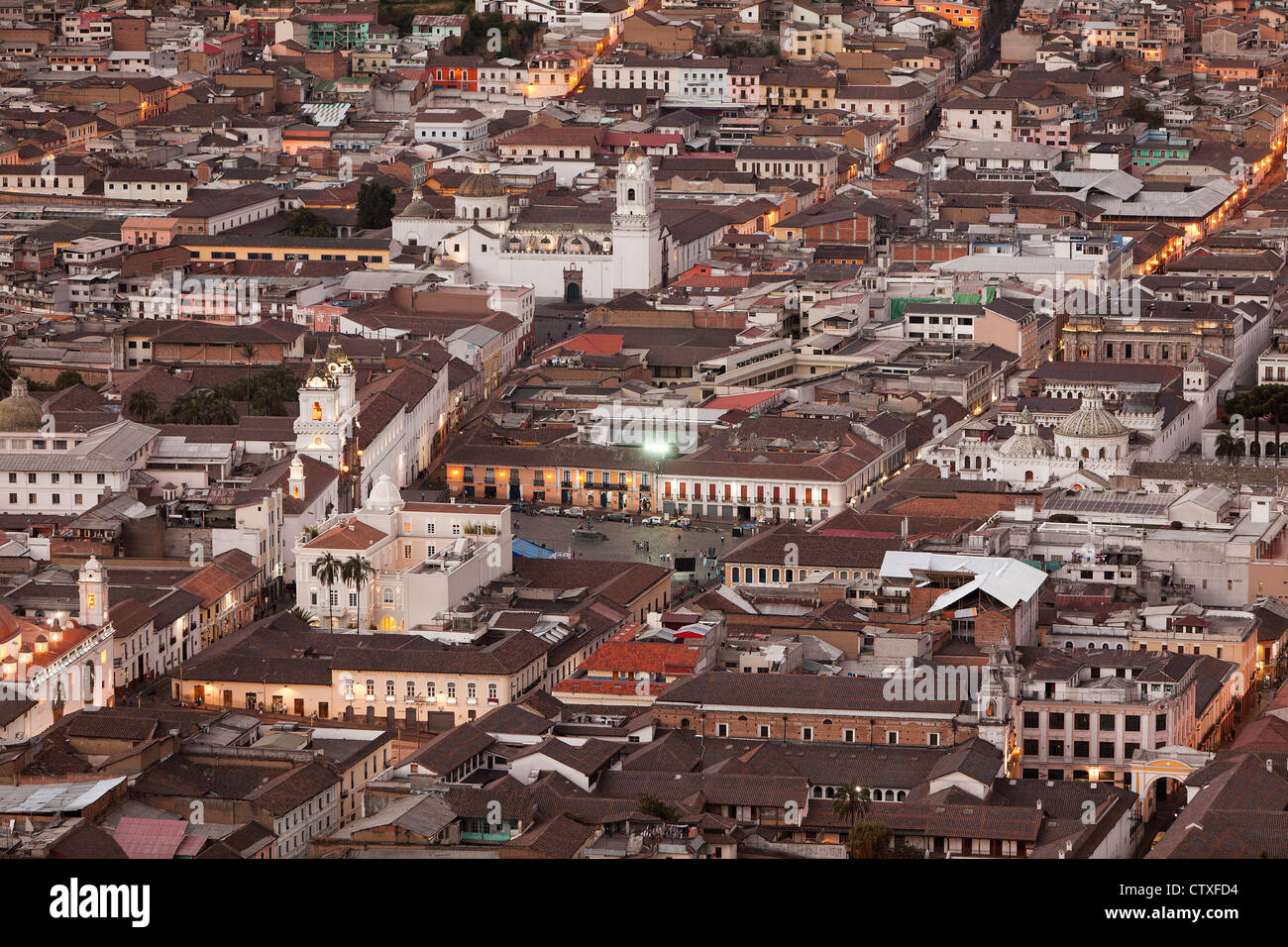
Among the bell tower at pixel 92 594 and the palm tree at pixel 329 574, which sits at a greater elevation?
the bell tower at pixel 92 594

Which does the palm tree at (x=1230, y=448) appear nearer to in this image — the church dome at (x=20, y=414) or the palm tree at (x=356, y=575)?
the palm tree at (x=356, y=575)

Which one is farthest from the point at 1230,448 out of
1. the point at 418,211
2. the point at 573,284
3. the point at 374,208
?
the point at 374,208

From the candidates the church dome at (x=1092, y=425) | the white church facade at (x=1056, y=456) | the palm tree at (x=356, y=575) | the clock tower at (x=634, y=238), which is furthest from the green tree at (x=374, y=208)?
the palm tree at (x=356, y=575)

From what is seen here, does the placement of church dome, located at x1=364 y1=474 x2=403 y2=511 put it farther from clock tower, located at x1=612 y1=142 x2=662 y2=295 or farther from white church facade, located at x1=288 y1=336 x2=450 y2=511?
clock tower, located at x1=612 y1=142 x2=662 y2=295

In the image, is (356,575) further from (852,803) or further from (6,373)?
(6,373)

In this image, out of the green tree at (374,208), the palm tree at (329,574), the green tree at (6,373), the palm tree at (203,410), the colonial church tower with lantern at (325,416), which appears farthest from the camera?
the green tree at (374,208)

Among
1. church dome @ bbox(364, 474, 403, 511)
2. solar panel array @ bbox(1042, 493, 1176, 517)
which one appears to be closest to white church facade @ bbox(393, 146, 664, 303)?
solar panel array @ bbox(1042, 493, 1176, 517)

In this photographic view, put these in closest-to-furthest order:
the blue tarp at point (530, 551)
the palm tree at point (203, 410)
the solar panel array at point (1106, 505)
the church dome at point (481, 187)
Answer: the solar panel array at point (1106, 505) < the blue tarp at point (530, 551) < the palm tree at point (203, 410) < the church dome at point (481, 187)
